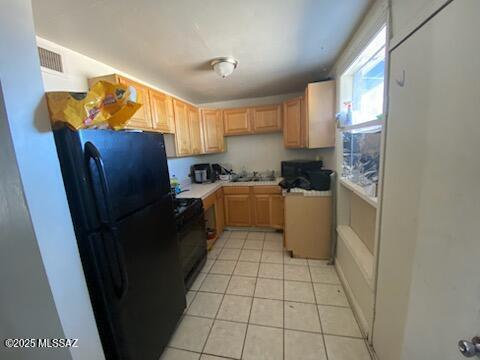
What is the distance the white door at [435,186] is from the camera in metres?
0.59

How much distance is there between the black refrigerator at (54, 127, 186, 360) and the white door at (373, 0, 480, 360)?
1.31 m

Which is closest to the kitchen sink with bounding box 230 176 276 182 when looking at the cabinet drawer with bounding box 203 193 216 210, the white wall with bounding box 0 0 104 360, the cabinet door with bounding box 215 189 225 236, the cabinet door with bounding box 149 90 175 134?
the cabinet door with bounding box 215 189 225 236

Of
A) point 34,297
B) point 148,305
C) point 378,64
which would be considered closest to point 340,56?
point 378,64

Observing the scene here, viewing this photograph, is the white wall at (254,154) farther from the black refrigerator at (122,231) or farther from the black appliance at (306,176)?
the black refrigerator at (122,231)

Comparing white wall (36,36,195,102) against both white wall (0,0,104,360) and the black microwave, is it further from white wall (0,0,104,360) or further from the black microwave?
the black microwave

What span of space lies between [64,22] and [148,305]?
5.97ft

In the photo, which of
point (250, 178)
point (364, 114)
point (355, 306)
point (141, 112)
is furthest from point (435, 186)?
point (250, 178)

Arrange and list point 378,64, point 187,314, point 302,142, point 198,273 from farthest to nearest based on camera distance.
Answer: point 302,142
point 198,273
point 187,314
point 378,64

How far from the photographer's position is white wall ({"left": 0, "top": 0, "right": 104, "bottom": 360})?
713mm

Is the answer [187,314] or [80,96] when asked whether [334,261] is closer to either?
[187,314]

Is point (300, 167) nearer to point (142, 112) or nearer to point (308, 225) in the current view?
point (308, 225)

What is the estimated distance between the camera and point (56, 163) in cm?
84

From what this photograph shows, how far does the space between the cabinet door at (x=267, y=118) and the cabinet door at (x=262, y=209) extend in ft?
3.70

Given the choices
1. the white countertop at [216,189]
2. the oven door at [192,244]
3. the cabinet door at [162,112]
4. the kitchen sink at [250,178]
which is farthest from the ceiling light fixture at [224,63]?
the kitchen sink at [250,178]
